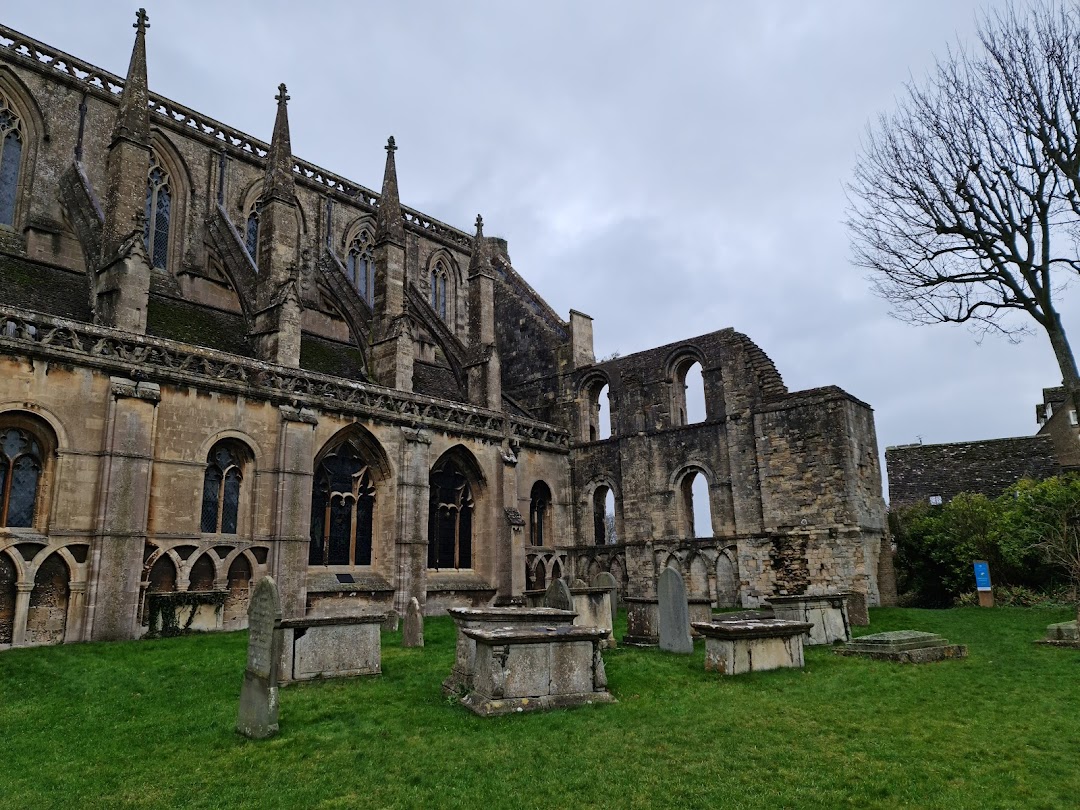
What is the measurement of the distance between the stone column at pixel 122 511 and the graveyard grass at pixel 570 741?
7.68 ft

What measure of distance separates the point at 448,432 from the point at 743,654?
11.6 m

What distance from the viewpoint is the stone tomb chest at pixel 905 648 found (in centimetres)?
1109

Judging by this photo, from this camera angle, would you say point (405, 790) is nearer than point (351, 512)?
Yes

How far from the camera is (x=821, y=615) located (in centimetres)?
1337

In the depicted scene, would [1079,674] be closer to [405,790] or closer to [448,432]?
[405,790]

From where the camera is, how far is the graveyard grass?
5.71 meters

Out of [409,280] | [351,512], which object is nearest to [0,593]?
[351,512]

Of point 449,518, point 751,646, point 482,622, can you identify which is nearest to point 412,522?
point 449,518

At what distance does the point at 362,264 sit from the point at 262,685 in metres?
21.0

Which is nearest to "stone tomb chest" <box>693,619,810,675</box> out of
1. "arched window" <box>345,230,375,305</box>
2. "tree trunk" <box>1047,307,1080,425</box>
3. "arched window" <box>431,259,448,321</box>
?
"tree trunk" <box>1047,307,1080,425</box>

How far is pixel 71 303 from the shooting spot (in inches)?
618

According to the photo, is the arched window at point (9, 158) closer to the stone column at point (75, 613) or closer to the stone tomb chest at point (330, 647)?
the stone column at point (75, 613)

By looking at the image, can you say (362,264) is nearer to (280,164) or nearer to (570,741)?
(280,164)

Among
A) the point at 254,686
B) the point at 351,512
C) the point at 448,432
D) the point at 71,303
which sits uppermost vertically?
the point at 71,303
